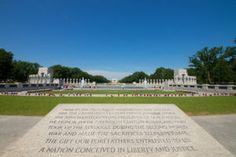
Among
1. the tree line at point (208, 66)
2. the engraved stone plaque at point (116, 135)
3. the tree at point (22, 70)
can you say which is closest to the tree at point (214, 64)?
the tree line at point (208, 66)

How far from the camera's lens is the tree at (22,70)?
88250mm

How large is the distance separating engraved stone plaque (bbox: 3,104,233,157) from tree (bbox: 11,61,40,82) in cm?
8938

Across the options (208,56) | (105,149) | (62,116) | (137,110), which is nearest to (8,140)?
(62,116)

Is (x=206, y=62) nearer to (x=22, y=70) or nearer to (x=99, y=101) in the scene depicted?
(x=99, y=101)

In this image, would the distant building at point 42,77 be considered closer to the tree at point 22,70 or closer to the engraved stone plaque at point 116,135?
the tree at point 22,70

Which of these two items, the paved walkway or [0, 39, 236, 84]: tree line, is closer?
the paved walkway

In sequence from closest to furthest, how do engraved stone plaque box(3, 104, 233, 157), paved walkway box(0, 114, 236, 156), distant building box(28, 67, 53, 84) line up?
engraved stone plaque box(3, 104, 233, 157) → paved walkway box(0, 114, 236, 156) → distant building box(28, 67, 53, 84)

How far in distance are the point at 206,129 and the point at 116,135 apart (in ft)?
17.2

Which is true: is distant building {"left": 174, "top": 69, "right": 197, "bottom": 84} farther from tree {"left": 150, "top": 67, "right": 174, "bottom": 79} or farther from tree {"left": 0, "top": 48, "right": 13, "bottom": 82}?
tree {"left": 0, "top": 48, "right": 13, "bottom": 82}

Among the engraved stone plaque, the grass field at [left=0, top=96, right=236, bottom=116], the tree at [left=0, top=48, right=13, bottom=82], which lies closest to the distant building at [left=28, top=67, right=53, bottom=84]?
the tree at [left=0, top=48, right=13, bottom=82]

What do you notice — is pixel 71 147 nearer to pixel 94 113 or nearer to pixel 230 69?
pixel 94 113

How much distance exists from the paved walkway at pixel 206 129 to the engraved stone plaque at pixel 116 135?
1620 millimetres

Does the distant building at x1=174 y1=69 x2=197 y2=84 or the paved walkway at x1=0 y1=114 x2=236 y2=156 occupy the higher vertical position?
the distant building at x1=174 y1=69 x2=197 y2=84

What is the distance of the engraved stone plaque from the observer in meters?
4.68
